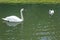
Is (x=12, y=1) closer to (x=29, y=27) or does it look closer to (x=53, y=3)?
(x=53, y=3)

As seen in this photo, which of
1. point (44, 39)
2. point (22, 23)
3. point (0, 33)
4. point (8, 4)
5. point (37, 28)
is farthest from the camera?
point (8, 4)

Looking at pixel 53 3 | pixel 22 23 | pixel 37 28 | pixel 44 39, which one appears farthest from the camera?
pixel 53 3

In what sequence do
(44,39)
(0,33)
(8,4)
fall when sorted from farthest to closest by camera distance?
1. (8,4)
2. (0,33)
3. (44,39)

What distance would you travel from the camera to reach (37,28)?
7508 millimetres

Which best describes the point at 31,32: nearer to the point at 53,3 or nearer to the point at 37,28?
the point at 37,28

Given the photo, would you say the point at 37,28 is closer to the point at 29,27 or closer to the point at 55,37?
the point at 29,27

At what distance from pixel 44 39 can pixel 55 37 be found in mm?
423

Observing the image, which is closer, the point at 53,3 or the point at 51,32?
the point at 51,32

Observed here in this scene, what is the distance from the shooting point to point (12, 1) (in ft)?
47.2

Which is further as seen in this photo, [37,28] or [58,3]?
[58,3]

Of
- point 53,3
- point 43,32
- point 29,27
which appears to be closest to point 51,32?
point 43,32

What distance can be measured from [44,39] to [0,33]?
126 centimetres

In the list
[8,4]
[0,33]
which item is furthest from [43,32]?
[8,4]

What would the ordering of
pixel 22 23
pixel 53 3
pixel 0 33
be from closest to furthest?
pixel 0 33 → pixel 22 23 → pixel 53 3
